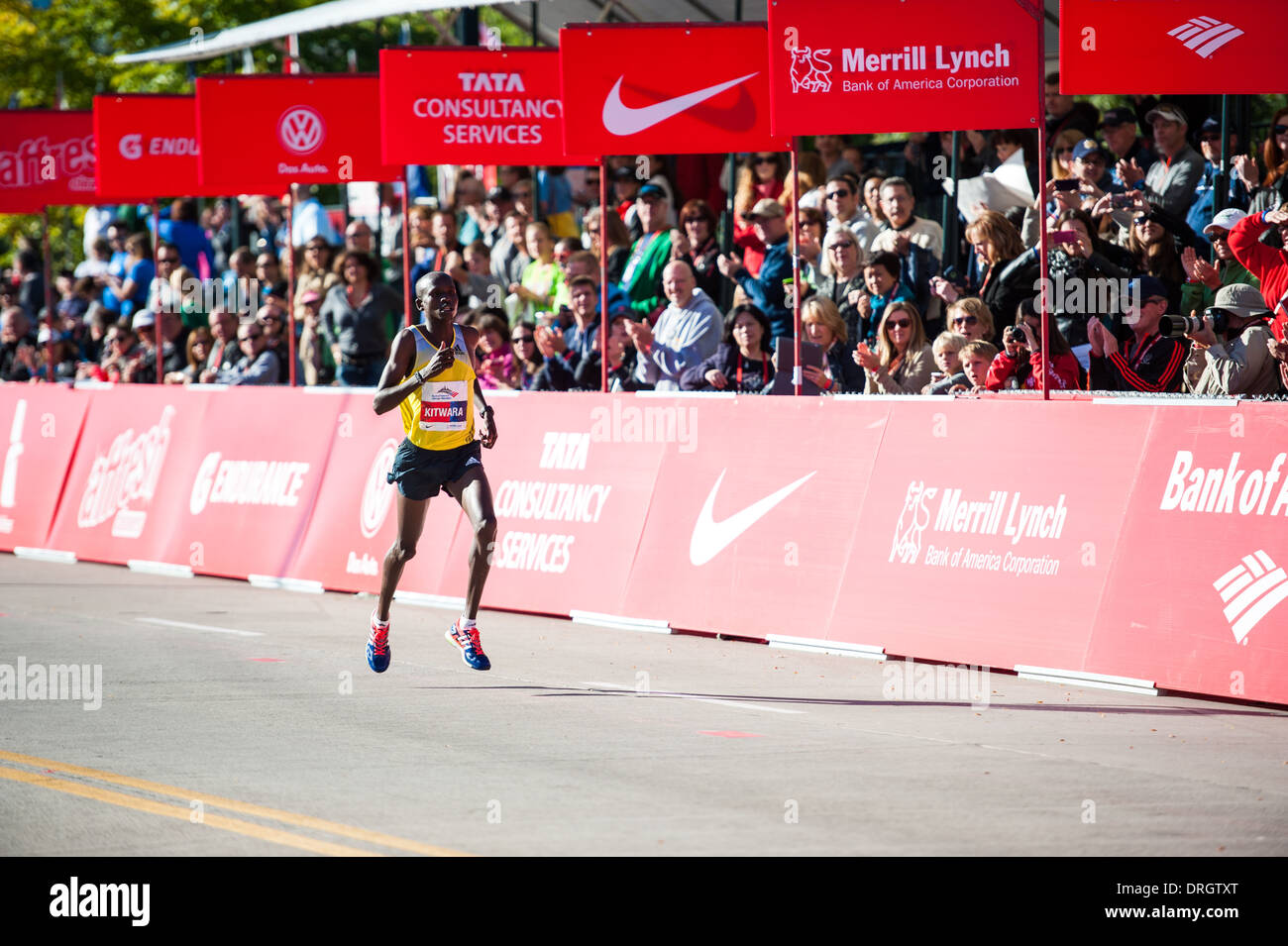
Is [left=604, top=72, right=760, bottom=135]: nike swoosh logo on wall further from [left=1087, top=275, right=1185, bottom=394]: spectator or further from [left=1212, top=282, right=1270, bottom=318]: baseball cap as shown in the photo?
[left=1212, top=282, right=1270, bottom=318]: baseball cap

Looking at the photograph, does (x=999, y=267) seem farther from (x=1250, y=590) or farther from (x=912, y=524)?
(x=1250, y=590)

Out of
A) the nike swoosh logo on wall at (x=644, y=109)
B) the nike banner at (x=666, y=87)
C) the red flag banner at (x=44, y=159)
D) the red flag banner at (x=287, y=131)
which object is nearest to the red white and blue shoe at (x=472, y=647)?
the nike banner at (x=666, y=87)

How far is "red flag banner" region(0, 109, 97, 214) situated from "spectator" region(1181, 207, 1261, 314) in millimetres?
12941

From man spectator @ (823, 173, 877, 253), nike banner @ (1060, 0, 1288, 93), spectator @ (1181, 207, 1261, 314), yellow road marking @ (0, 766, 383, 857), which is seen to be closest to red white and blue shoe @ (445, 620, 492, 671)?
yellow road marking @ (0, 766, 383, 857)

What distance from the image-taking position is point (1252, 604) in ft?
32.1

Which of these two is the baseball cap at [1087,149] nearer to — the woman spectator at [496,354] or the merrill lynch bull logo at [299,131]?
the woman spectator at [496,354]

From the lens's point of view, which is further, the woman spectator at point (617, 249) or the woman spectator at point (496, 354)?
the woman spectator at point (617, 249)

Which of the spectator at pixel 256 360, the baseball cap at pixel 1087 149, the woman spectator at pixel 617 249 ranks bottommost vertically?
the spectator at pixel 256 360

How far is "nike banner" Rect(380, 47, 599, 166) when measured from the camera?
15375mm

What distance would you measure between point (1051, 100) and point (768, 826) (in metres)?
9.81

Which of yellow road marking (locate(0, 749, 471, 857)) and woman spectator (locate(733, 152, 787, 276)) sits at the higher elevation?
woman spectator (locate(733, 152, 787, 276))

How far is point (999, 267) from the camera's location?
13.7 meters

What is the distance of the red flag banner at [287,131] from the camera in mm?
16875

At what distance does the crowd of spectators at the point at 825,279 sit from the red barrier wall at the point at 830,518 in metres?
0.86
